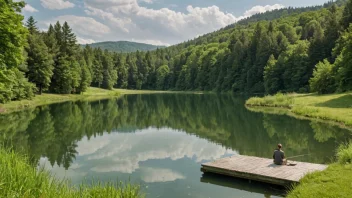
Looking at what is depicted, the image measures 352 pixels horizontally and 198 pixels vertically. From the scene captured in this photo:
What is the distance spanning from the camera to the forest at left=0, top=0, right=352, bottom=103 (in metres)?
49.0

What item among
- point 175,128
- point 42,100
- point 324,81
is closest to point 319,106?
point 324,81

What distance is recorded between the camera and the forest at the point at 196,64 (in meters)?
49.0

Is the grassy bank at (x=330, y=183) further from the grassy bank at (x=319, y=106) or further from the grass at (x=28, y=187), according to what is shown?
the grassy bank at (x=319, y=106)

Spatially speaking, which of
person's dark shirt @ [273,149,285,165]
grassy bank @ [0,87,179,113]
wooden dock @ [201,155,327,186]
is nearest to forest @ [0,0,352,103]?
grassy bank @ [0,87,179,113]

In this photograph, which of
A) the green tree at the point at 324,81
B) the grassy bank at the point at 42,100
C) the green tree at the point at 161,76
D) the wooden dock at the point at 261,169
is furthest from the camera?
the green tree at the point at 161,76

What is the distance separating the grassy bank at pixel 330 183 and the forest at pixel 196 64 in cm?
2503

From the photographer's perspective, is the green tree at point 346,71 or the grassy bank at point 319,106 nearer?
the grassy bank at point 319,106

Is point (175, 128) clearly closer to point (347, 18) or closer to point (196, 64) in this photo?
point (347, 18)

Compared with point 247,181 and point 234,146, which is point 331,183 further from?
point 234,146

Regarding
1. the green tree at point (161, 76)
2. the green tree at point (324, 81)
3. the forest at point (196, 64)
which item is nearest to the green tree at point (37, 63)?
the forest at point (196, 64)

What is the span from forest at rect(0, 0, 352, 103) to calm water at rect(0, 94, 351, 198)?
718 centimetres

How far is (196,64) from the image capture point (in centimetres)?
16288

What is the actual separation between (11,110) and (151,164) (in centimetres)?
3934

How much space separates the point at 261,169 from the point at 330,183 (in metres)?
4.87
